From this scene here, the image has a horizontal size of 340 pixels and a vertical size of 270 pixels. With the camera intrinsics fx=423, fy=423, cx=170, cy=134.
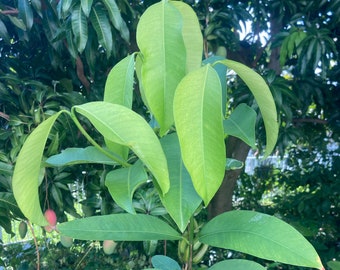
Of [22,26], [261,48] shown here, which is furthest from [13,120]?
[261,48]

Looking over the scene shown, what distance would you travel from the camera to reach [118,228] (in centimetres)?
47

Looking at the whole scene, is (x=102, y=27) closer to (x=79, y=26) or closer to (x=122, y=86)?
(x=79, y=26)

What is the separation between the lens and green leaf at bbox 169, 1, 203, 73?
515 millimetres

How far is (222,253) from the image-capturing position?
6.55 feet

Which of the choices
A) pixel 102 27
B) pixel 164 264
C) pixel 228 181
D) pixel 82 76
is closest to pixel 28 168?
pixel 164 264

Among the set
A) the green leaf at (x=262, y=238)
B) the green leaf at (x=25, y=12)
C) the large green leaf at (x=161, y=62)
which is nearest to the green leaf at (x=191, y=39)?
the large green leaf at (x=161, y=62)

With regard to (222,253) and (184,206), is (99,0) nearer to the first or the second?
(184,206)

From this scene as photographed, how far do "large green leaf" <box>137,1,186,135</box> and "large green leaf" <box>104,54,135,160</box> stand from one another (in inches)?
0.9

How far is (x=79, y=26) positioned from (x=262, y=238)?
86 centimetres

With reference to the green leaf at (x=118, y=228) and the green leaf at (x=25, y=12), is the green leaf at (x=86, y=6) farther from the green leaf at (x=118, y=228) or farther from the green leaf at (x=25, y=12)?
the green leaf at (x=118, y=228)

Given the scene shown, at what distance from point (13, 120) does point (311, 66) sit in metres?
1.11

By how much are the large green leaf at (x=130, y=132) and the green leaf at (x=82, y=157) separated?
0.36ft

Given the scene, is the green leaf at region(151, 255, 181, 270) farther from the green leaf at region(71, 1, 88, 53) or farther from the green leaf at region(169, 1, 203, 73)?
the green leaf at region(71, 1, 88, 53)

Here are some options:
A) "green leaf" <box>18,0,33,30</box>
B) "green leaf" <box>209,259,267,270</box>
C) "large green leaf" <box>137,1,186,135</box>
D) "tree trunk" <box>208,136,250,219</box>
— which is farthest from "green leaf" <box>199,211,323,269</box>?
"tree trunk" <box>208,136,250,219</box>
